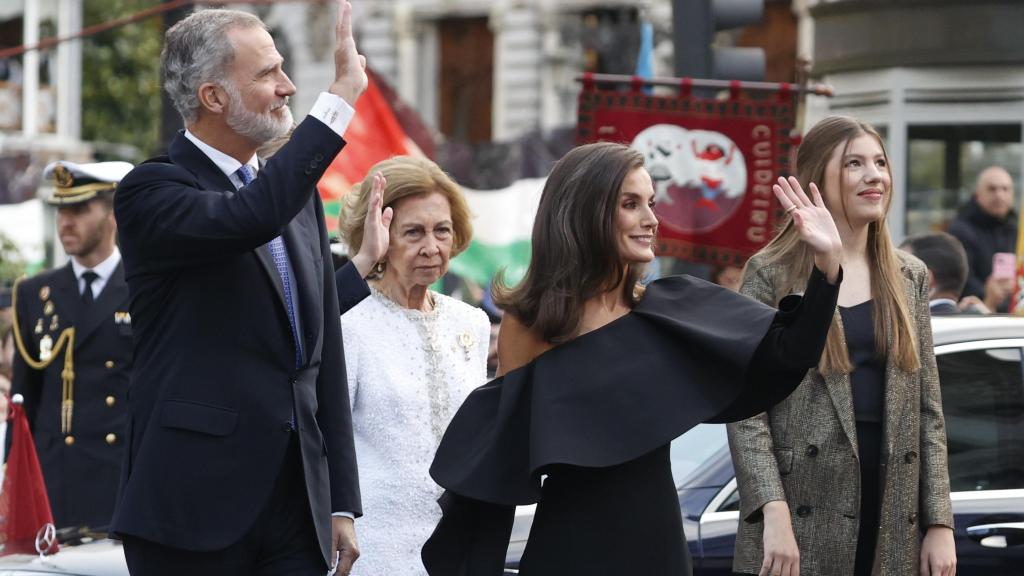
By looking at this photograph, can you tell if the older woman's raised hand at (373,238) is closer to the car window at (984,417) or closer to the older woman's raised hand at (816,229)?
the older woman's raised hand at (816,229)

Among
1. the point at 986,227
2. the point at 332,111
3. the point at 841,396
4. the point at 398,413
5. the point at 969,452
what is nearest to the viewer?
the point at 332,111

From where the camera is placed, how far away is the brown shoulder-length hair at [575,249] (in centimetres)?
389

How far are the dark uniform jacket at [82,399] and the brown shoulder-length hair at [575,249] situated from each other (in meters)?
3.41

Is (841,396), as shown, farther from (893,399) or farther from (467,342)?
(467,342)

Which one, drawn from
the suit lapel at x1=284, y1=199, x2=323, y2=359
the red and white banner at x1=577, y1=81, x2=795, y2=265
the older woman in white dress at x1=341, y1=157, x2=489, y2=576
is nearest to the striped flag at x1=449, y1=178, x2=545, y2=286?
the red and white banner at x1=577, y1=81, x2=795, y2=265

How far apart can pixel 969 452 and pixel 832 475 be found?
40.5 inches

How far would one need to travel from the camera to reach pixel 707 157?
8.46m

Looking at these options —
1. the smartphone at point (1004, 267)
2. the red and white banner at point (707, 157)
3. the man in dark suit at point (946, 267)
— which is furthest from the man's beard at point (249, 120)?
the smartphone at point (1004, 267)

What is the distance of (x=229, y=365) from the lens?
367 cm

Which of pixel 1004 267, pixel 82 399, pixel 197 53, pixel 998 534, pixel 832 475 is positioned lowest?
pixel 998 534

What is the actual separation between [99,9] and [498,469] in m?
26.4

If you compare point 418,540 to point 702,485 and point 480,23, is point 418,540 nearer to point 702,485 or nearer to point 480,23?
point 702,485

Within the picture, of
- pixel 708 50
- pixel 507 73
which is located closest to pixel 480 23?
pixel 507 73

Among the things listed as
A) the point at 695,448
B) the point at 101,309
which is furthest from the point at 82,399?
the point at 695,448
